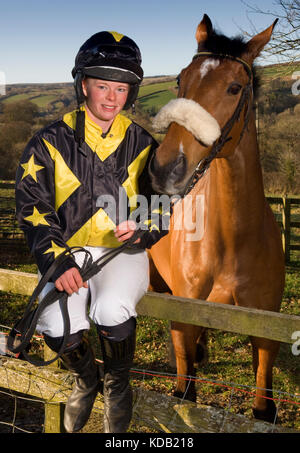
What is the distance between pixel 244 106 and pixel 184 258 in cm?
115

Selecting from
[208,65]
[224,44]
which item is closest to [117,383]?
[208,65]

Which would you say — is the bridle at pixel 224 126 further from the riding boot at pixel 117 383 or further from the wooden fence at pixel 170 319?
the riding boot at pixel 117 383

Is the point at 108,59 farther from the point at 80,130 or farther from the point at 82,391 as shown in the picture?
the point at 82,391

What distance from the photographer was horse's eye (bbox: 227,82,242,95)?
2352 millimetres

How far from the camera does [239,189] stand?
2.77 meters

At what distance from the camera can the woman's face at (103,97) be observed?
2.21 m

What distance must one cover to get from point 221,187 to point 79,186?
108cm

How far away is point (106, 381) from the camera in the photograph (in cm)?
209

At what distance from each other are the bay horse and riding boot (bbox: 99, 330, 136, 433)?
31.9 inches

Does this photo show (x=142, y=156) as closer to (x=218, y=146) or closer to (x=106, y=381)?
(x=218, y=146)

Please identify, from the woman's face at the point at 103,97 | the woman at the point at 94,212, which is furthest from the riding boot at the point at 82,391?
the woman's face at the point at 103,97

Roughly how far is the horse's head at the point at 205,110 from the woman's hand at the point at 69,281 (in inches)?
23.4

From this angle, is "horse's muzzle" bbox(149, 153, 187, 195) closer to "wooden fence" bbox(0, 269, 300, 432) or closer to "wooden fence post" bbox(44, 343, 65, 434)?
"wooden fence" bbox(0, 269, 300, 432)

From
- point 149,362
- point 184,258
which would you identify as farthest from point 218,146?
point 149,362
